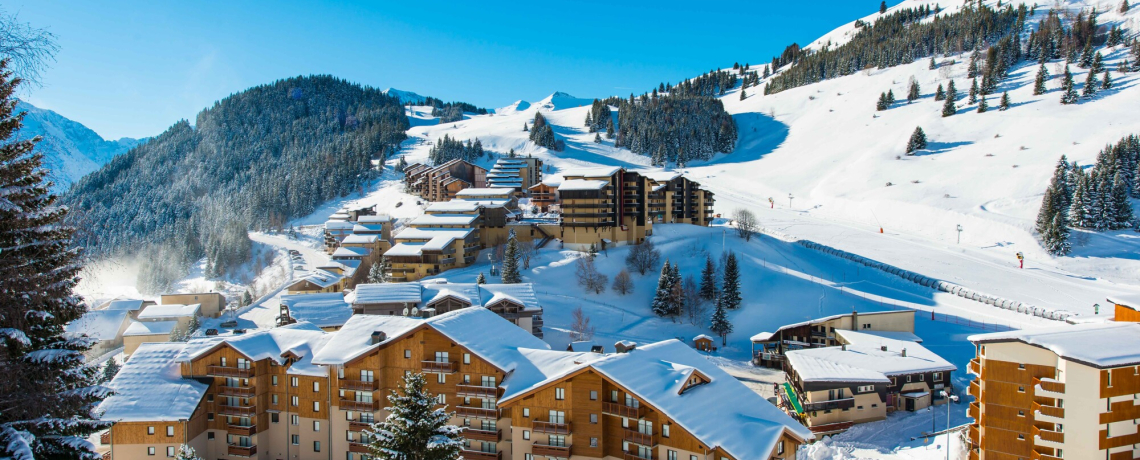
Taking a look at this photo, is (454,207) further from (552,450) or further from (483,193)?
(552,450)

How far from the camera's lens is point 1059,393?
21641 millimetres

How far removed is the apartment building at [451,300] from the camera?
4200 cm

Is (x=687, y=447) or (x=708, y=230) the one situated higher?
(x=708, y=230)

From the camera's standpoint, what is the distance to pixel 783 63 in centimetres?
19012

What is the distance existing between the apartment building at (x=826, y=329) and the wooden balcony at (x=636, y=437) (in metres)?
25.6

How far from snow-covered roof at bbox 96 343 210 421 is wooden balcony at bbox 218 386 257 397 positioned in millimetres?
713

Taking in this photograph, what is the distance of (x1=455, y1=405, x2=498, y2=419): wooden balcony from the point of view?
25.0 meters

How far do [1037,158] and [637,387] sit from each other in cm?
8428

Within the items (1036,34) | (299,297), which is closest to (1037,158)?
(1036,34)

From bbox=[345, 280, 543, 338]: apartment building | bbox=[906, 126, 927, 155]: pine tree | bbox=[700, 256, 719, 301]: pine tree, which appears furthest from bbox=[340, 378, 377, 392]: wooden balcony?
bbox=[906, 126, 927, 155]: pine tree

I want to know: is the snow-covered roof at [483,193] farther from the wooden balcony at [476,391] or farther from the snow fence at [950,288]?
the wooden balcony at [476,391]

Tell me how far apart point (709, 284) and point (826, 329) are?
1132cm

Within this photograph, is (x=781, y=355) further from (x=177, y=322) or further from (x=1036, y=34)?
(x=1036, y=34)

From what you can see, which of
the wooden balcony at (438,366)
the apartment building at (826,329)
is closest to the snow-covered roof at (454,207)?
the apartment building at (826,329)
